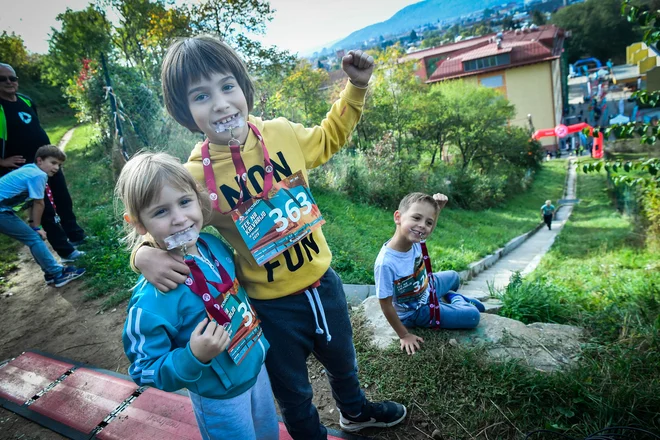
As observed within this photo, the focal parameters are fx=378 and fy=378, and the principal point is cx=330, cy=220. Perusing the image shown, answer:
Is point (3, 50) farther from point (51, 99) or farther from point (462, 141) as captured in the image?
point (462, 141)

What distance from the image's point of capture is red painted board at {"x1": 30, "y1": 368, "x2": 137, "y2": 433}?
247 centimetres

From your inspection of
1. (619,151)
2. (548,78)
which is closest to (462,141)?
(619,151)

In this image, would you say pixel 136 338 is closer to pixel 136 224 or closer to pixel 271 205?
pixel 136 224

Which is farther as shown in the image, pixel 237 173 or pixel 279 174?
pixel 279 174

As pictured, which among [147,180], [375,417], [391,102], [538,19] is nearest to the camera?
[147,180]

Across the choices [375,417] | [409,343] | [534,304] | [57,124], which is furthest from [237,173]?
[57,124]

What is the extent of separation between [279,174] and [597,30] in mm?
72155

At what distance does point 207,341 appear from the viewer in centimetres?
125

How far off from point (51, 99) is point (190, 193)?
Answer: 25.4 m

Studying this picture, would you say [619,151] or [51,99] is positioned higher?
[51,99]

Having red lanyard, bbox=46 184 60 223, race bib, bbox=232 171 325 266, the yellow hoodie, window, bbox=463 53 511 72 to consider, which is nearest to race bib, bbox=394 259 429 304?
the yellow hoodie

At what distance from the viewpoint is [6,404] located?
2719mm

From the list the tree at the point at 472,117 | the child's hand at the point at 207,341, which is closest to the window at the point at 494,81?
the tree at the point at 472,117

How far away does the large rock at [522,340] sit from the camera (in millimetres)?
2547
